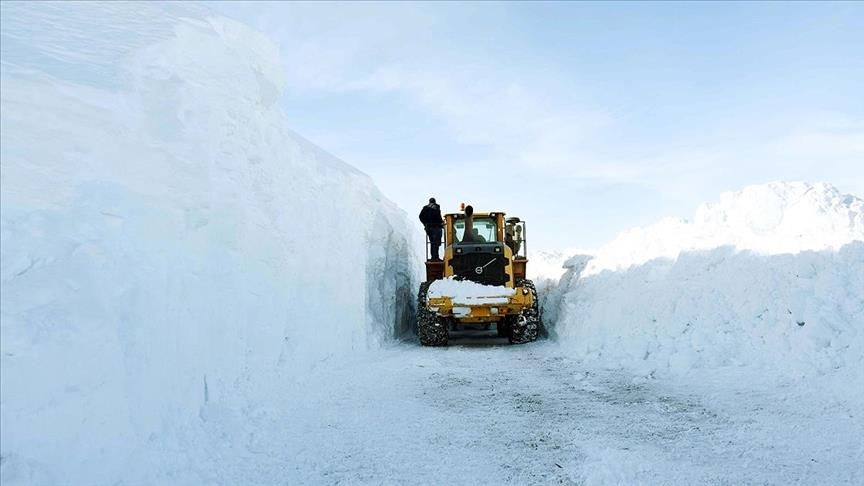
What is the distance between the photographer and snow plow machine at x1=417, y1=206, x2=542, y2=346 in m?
12.1

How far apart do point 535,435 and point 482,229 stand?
8.92 meters

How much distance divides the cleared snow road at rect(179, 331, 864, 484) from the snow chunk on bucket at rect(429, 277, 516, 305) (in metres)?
4.08

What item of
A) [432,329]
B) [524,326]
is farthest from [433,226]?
[524,326]

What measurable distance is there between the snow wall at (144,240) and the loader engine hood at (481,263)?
2.62m

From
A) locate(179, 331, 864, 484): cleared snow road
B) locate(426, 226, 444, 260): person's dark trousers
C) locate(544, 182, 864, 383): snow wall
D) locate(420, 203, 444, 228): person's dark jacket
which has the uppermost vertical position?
locate(420, 203, 444, 228): person's dark jacket

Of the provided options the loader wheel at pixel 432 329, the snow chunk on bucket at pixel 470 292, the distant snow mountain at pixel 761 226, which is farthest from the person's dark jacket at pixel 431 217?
the distant snow mountain at pixel 761 226

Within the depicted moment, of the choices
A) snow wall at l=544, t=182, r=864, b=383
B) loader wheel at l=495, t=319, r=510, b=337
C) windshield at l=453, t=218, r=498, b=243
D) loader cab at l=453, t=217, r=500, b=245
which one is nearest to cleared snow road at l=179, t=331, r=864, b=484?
snow wall at l=544, t=182, r=864, b=383

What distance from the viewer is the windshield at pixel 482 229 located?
45.7 ft

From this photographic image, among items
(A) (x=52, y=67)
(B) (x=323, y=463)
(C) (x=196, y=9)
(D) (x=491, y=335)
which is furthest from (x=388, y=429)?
(D) (x=491, y=335)

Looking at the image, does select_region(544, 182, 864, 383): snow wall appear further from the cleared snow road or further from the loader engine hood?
the loader engine hood

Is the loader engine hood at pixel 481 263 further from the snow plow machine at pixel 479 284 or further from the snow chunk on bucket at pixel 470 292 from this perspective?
the snow chunk on bucket at pixel 470 292

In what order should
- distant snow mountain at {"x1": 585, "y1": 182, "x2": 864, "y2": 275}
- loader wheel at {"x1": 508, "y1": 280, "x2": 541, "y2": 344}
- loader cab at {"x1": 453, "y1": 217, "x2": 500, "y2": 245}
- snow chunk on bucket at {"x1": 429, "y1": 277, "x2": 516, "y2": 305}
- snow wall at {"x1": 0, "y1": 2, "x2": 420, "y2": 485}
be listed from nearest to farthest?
snow wall at {"x1": 0, "y1": 2, "x2": 420, "y2": 485} → distant snow mountain at {"x1": 585, "y1": 182, "x2": 864, "y2": 275} → snow chunk on bucket at {"x1": 429, "y1": 277, "x2": 516, "y2": 305} → loader wheel at {"x1": 508, "y1": 280, "x2": 541, "y2": 344} → loader cab at {"x1": 453, "y1": 217, "x2": 500, "y2": 245}

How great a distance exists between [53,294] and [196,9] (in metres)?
7.24

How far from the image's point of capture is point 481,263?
508 inches
